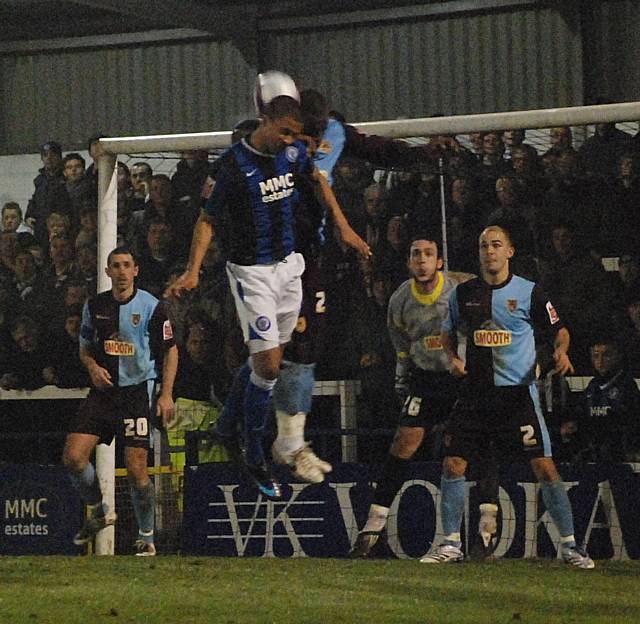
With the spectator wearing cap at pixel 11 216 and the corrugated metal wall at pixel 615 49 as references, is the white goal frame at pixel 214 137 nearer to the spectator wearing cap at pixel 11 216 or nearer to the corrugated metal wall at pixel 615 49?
the spectator wearing cap at pixel 11 216

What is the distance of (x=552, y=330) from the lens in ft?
32.3

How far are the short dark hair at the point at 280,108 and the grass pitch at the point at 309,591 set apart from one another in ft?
7.85

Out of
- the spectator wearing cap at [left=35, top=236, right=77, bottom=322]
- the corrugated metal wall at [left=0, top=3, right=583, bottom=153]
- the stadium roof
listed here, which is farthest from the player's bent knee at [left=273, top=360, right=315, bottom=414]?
the corrugated metal wall at [left=0, top=3, right=583, bottom=153]

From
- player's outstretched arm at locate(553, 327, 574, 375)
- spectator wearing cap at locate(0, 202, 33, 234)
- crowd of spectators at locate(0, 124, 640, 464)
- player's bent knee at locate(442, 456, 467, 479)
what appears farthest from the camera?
spectator wearing cap at locate(0, 202, 33, 234)

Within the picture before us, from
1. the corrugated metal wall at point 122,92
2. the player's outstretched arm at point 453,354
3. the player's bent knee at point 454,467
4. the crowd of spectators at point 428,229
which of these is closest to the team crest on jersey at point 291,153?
the crowd of spectators at point 428,229

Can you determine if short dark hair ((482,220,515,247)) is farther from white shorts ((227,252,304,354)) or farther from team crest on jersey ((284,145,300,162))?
team crest on jersey ((284,145,300,162))

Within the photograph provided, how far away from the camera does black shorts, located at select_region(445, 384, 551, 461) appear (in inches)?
386

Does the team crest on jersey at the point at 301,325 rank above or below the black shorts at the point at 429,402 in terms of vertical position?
above

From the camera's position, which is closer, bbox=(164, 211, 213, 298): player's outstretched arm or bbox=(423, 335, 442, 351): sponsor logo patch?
bbox=(164, 211, 213, 298): player's outstretched arm

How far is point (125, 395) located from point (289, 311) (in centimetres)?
211

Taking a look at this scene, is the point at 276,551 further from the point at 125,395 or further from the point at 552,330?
the point at 552,330

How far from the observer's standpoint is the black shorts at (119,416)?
35.4 ft

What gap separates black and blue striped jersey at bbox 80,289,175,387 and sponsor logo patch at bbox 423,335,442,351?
1.70 metres

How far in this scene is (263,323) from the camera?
902 cm
